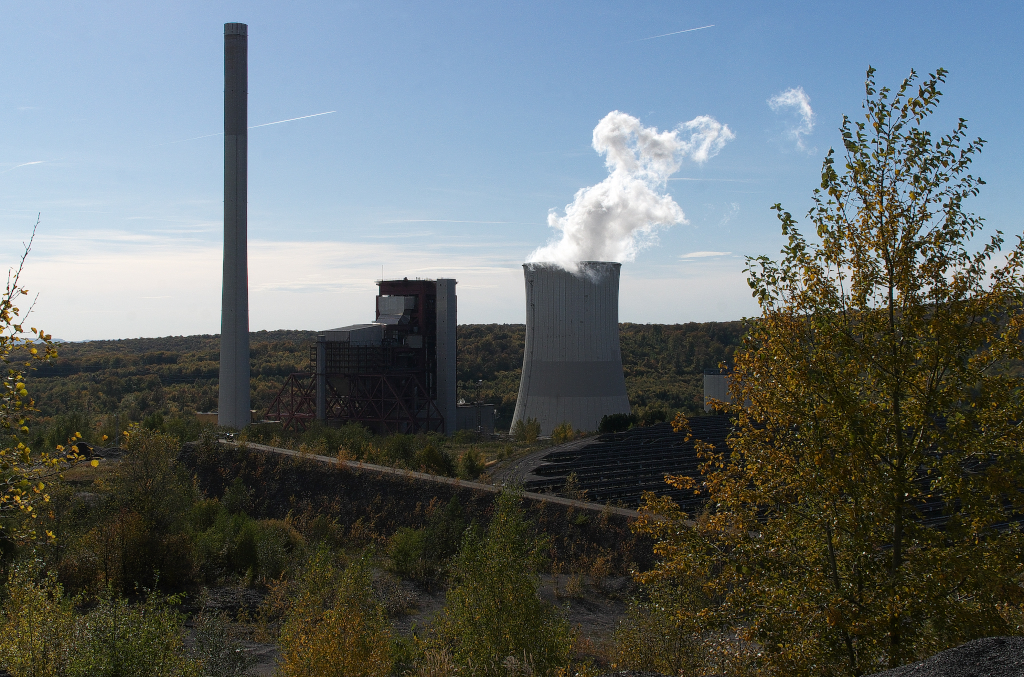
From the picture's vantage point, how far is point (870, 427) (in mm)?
4590

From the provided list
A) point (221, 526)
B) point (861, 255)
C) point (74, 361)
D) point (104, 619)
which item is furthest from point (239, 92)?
point (74, 361)

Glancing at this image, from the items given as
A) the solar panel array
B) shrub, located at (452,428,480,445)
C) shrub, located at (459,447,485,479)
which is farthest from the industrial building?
shrub, located at (459,447,485,479)

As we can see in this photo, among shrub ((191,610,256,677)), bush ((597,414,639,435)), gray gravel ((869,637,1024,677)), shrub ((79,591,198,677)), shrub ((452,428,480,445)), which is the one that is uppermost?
gray gravel ((869,637,1024,677))

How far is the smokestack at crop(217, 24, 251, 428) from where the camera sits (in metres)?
25.7

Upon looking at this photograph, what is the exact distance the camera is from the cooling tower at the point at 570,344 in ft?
79.5

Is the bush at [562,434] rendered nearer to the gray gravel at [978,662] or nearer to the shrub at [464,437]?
the shrub at [464,437]

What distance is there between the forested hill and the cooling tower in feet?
23.9

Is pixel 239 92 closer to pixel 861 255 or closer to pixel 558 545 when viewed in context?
pixel 558 545

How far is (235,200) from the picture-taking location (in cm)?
2595

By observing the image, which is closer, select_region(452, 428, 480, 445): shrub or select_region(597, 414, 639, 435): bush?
select_region(597, 414, 639, 435): bush

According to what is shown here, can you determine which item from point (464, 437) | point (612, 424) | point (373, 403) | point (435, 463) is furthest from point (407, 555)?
point (373, 403)

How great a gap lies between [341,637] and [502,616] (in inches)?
48.6

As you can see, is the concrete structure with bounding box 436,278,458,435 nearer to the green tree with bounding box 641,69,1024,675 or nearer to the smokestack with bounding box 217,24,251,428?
the smokestack with bounding box 217,24,251,428

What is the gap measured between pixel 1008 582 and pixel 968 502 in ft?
1.52
